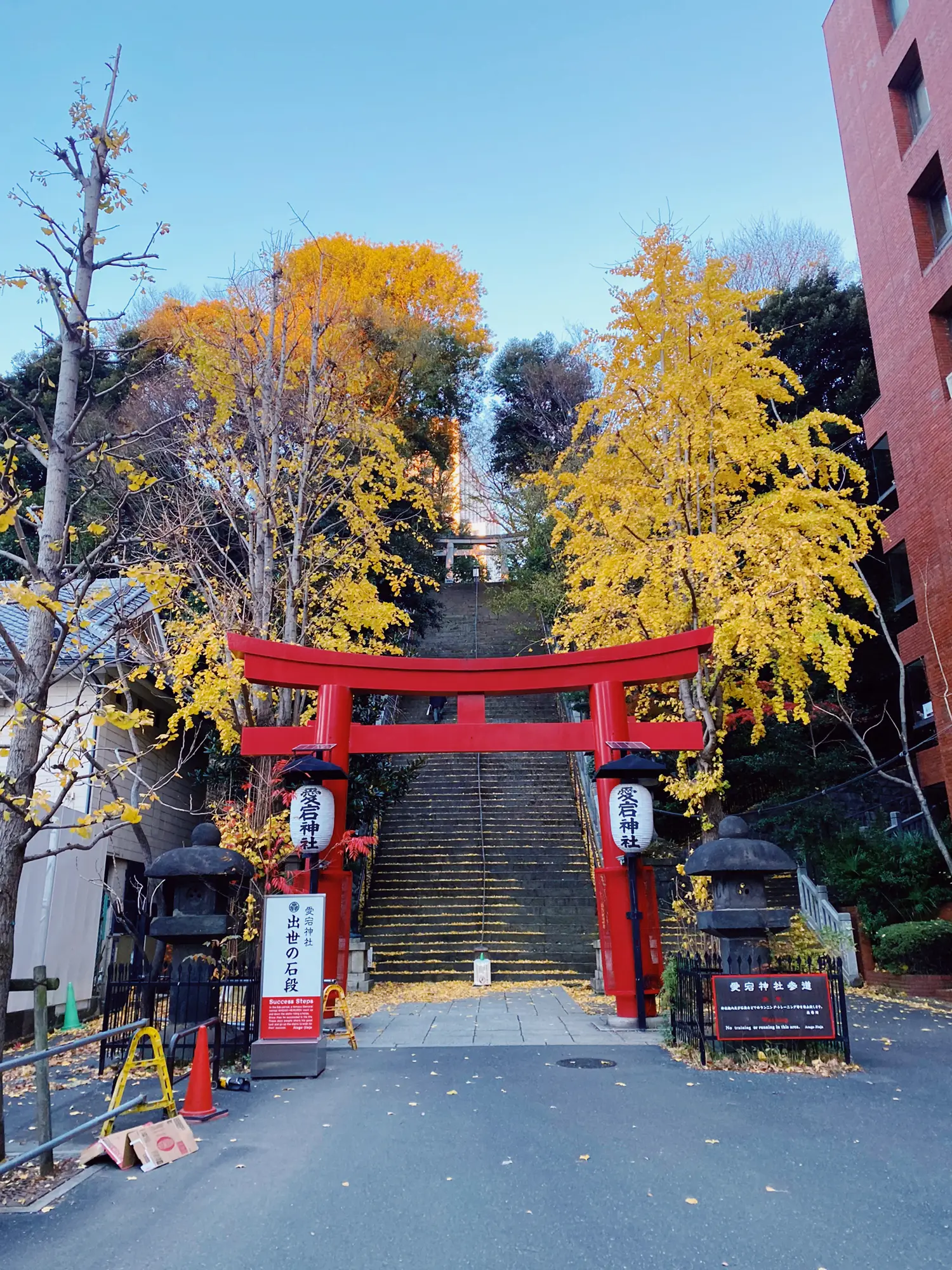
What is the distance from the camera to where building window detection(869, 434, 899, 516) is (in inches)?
719

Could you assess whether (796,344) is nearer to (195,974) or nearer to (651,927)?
(651,927)

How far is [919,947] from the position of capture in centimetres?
1216

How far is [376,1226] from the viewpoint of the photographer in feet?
13.8

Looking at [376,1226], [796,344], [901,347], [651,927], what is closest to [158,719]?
[651,927]

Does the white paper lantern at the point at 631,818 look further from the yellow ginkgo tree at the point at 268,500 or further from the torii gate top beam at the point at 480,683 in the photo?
the yellow ginkgo tree at the point at 268,500

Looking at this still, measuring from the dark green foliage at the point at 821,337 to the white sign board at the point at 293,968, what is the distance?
1755cm

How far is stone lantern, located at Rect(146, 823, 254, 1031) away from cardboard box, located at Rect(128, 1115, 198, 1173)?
9.80 ft

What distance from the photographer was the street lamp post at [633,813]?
9.95m

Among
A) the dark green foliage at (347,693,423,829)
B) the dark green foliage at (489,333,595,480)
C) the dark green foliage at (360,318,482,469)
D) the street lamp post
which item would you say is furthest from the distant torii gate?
the dark green foliage at (489,333,595,480)

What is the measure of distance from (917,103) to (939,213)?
102 inches

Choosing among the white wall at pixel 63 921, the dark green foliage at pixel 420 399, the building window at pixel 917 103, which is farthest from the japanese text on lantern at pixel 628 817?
the building window at pixel 917 103

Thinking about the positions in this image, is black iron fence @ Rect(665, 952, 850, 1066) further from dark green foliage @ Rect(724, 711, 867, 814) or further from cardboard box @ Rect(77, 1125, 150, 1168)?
dark green foliage @ Rect(724, 711, 867, 814)

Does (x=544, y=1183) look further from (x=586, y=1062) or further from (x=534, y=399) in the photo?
(x=534, y=399)

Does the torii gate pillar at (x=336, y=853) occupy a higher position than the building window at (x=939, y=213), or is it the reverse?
the building window at (x=939, y=213)
